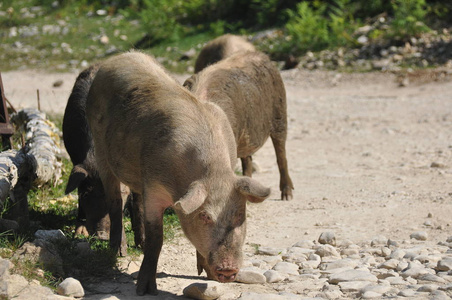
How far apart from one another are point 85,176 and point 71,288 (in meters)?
1.48

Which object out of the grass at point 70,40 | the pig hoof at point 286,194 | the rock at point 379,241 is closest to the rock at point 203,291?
the rock at point 379,241

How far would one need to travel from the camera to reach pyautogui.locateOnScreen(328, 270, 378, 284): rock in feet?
16.8

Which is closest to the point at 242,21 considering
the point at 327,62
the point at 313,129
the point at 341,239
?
the point at 327,62

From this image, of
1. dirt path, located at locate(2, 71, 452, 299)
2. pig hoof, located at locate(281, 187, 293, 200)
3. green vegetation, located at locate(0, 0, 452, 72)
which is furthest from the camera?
green vegetation, located at locate(0, 0, 452, 72)

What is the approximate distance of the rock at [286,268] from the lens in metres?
5.42

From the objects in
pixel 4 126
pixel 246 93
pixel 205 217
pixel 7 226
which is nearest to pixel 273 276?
pixel 205 217

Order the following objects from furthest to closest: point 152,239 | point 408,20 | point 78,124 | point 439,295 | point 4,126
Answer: point 408,20, point 4,126, point 78,124, point 152,239, point 439,295

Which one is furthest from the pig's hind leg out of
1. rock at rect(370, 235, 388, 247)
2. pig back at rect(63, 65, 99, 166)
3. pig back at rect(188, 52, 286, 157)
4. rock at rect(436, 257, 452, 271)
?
rock at rect(436, 257, 452, 271)

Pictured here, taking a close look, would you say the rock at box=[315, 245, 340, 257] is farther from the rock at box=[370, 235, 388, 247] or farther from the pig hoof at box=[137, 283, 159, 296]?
the pig hoof at box=[137, 283, 159, 296]

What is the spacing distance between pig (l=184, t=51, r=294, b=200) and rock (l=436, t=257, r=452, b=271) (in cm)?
231

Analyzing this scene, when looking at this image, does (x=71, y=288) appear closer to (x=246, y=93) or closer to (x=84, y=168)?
(x=84, y=168)

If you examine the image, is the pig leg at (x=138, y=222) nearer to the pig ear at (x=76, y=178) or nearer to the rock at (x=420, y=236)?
the pig ear at (x=76, y=178)

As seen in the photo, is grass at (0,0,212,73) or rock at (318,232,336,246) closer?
rock at (318,232,336,246)

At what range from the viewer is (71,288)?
462cm
